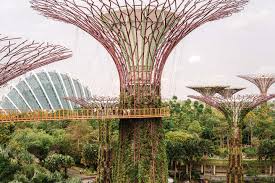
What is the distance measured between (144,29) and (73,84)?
5117 centimetres

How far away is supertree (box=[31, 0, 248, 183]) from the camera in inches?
762

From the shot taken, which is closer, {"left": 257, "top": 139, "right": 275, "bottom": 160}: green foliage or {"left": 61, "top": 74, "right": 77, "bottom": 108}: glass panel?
{"left": 257, "top": 139, "right": 275, "bottom": 160}: green foliage

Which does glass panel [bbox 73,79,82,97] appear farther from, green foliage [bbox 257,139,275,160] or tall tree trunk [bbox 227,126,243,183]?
tall tree trunk [bbox 227,126,243,183]

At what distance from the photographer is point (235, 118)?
27.3 meters

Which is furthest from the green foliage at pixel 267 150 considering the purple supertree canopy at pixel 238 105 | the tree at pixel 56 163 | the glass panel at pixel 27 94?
the glass panel at pixel 27 94

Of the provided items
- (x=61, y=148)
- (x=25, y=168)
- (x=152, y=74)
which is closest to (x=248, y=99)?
(x=152, y=74)

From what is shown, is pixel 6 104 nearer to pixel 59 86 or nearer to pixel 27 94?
pixel 27 94

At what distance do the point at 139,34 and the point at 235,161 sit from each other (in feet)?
33.3

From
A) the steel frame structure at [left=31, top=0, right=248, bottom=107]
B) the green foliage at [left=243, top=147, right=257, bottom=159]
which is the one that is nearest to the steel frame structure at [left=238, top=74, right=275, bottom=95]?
the green foliage at [left=243, top=147, right=257, bottom=159]

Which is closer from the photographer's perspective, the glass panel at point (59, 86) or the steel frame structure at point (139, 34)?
the steel frame structure at point (139, 34)

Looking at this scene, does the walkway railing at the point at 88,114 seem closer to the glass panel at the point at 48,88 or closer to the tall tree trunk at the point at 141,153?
the tall tree trunk at the point at 141,153

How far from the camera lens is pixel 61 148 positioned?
3844 cm

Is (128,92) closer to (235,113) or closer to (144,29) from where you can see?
(144,29)

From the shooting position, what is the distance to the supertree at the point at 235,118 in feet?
84.2
